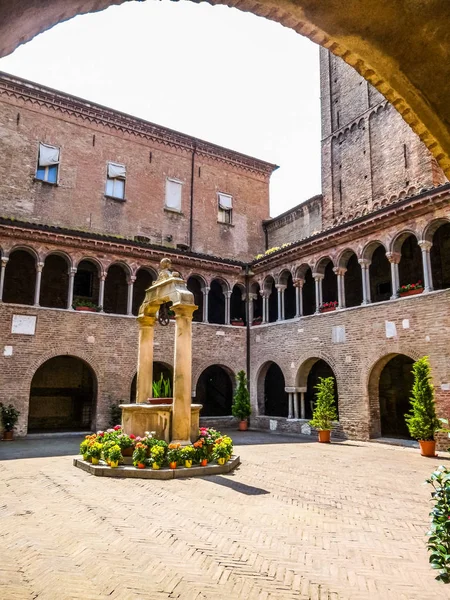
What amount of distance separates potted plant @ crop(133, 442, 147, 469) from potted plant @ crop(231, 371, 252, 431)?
11297mm

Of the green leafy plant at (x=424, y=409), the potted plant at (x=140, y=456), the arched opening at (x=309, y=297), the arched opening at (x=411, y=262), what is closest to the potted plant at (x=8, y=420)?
the potted plant at (x=140, y=456)

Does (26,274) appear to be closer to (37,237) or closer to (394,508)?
(37,237)

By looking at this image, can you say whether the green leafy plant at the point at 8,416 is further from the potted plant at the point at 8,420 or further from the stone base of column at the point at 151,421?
the stone base of column at the point at 151,421

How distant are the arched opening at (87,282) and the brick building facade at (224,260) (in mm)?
68

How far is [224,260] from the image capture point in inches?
890

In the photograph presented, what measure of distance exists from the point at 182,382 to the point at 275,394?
47.0 ft

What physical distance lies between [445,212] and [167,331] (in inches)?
482

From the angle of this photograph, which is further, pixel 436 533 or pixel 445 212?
pixel 445 212

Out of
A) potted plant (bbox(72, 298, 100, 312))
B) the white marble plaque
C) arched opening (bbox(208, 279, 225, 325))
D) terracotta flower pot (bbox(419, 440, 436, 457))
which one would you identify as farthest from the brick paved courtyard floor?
arched opening (bbox(208, 279, 225, 325))

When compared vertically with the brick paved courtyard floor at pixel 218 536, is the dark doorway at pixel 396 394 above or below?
above

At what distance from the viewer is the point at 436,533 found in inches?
155

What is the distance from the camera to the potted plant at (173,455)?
1001 cm

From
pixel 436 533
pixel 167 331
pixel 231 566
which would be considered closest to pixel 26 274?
pixel 167 331

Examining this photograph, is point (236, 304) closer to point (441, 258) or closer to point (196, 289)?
point (196, 289)
